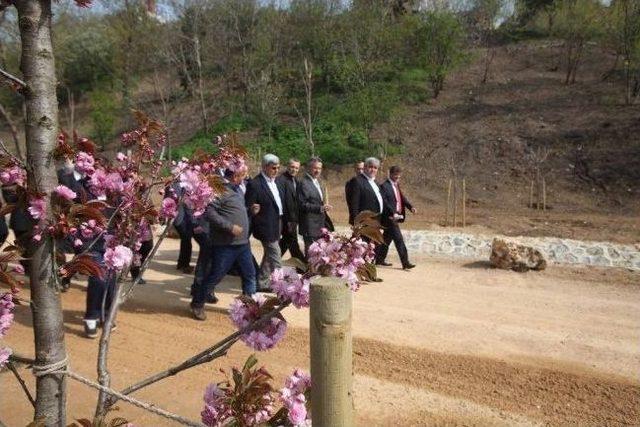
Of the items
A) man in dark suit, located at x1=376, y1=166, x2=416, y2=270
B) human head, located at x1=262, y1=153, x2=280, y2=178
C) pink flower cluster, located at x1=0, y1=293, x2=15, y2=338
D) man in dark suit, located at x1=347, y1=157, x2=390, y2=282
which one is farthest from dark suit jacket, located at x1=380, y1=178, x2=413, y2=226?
pink flower cluster, located at x1=0, y1=293, x2=15, y2=338

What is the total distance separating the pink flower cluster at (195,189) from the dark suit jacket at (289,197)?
16.5 feet

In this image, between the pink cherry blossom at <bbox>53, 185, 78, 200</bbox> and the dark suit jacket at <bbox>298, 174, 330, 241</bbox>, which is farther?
the dark suit jacket at <bbox>298, 174, 330, 241</bbox>

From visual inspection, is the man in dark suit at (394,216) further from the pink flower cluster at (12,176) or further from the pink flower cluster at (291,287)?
the pink flower cluster at (12,176)

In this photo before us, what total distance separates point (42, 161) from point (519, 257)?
814 cm

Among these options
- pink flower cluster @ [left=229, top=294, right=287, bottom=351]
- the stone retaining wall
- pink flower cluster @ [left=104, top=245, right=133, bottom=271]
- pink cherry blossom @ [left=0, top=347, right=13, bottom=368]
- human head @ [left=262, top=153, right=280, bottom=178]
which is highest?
human head @ [left=262, top=153, right=280, bottom=178]

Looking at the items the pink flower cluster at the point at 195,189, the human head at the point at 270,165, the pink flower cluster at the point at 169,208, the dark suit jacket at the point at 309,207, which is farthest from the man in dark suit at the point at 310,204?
the pink flower cluster at the point at 195,189

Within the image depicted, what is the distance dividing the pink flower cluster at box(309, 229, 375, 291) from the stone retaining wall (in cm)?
831

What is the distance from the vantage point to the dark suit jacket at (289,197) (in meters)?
7.55

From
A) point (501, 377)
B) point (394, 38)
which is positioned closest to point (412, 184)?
point (394, 38)

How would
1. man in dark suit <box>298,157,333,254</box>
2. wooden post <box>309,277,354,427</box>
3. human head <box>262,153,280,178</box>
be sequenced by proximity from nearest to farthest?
wooden post <box>309,277,354,427</box> → human head <box>262,153,280,178</box> → man in dark suit <box>298,157,333,254</box>

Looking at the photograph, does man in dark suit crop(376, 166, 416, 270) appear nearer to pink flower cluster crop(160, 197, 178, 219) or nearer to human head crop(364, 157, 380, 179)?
human head crop(364, 157, 380, 179)

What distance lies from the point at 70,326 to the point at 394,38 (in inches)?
936

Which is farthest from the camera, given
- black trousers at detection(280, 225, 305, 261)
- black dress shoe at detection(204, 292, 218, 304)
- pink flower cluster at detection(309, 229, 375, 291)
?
black trousers at detection(280, 225, 305, 261)

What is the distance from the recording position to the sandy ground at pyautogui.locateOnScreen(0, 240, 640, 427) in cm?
423
